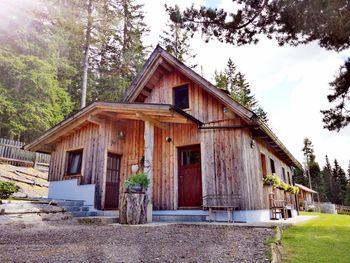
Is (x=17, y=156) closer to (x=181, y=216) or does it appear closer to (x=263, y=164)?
(x=181, y=216)

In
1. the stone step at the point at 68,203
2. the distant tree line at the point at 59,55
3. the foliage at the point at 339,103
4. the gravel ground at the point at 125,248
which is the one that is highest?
the distant tree line at the point at 59,55

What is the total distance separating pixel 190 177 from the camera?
8719mm

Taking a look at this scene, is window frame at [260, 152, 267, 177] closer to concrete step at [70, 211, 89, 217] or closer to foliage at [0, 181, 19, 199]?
concrete step at [70, 211, 89, 217]

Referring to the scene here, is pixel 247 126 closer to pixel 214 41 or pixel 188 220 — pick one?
pixel 214 41

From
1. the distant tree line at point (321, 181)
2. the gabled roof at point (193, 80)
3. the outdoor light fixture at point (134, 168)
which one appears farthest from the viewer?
the distant tree line at point (321, 181)

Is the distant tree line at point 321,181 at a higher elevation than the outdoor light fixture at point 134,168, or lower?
higher

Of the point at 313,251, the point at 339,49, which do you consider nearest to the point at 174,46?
the point at 339,49

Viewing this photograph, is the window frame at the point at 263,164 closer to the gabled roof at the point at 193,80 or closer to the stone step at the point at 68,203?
the gabled roof at the point at 193,80

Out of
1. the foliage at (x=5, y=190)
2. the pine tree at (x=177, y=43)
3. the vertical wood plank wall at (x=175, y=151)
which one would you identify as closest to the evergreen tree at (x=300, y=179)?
the pine tree at (x=177, y=43)

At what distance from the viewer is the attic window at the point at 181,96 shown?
9.76 m

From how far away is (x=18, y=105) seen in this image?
16.2 meters

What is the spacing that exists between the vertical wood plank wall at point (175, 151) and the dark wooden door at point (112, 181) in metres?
0.25

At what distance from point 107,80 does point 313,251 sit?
66.9ft

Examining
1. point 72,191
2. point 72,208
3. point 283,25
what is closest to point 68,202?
point 72,208
